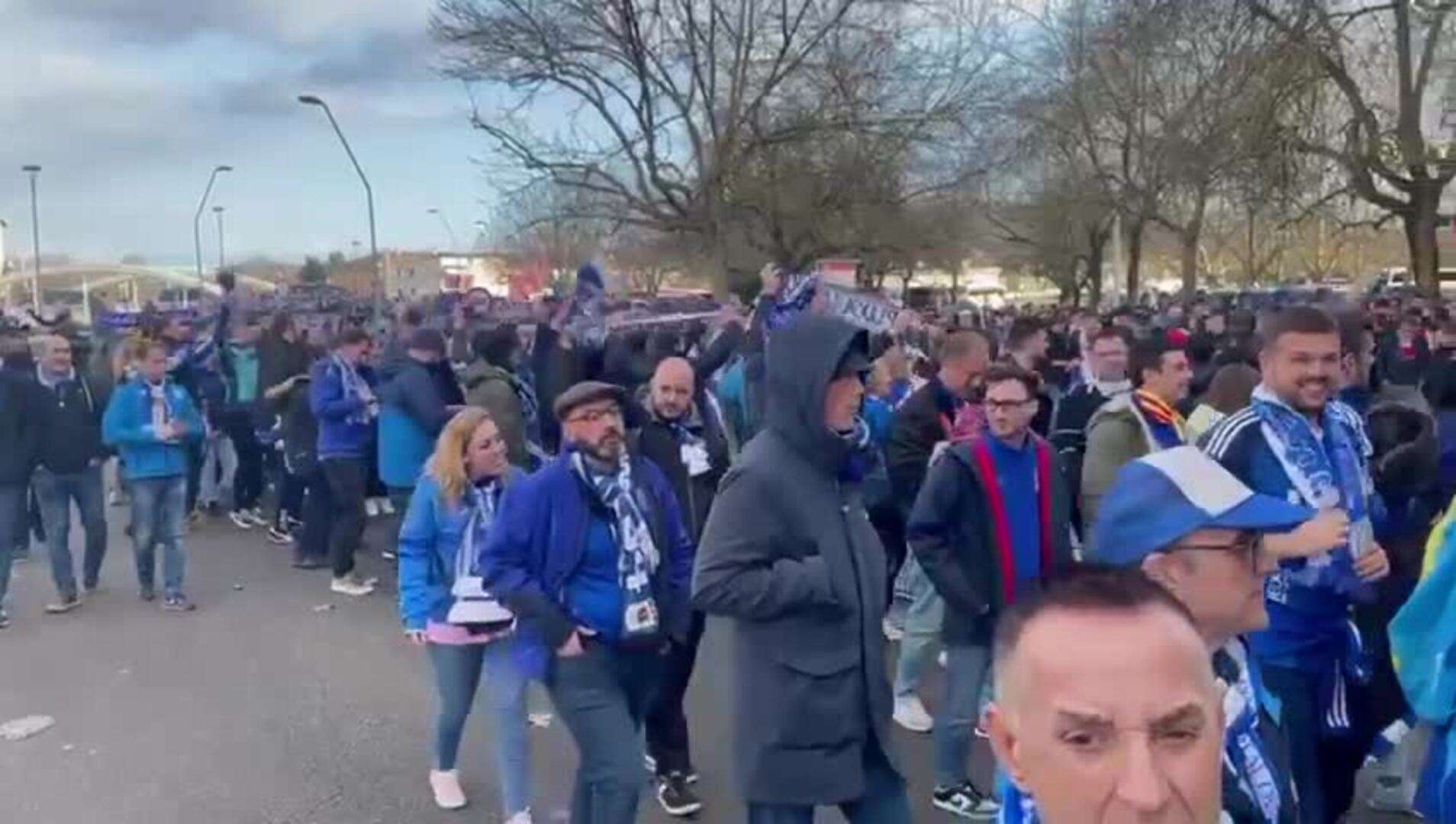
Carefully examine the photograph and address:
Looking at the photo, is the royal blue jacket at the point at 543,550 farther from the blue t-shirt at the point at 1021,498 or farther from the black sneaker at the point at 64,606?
the black sneaker at the point at 64,606

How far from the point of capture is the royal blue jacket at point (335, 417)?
32.7ft

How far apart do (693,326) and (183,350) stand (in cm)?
609

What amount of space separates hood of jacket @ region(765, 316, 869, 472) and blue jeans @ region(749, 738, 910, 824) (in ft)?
2.66

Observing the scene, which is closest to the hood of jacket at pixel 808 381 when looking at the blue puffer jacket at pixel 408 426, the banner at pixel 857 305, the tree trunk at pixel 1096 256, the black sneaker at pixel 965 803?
the black sneaker at pixel 965 803

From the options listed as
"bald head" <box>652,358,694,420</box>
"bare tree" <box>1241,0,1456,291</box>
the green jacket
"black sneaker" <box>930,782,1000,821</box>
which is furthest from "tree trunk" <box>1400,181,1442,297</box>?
"black sneaker" <box>930,782,1000,821</box>

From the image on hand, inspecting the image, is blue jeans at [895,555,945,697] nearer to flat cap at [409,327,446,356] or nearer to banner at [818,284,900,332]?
banner at [818,284,900,332]

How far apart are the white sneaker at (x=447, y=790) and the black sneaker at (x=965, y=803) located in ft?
6.12

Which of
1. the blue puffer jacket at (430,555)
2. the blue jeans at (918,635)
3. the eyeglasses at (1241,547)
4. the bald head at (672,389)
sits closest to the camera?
the eyeglasses at (1241,547)

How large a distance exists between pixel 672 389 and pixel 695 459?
1128mm

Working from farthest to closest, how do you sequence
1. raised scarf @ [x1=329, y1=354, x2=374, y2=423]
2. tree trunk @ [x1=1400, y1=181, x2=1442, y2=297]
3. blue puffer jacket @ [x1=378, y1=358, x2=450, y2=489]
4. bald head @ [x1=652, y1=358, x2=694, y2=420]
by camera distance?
tree trunk @ [x1=1400, y1=181, x2=1442, y2=297], raised scarf @ [x1=329, y1=354, x2=374, y2=423], blue puffer jacket @ [x1=378, y1=358, x2=450, y2=489], bald head @ [x1=652, y1=358, x2=694, y2=420]

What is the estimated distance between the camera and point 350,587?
9.99 m

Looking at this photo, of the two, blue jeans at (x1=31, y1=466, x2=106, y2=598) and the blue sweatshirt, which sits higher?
the blue sweatshirt

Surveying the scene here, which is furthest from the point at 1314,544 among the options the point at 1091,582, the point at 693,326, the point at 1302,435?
the point at 693,326

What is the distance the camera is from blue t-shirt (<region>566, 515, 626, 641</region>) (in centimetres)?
458
